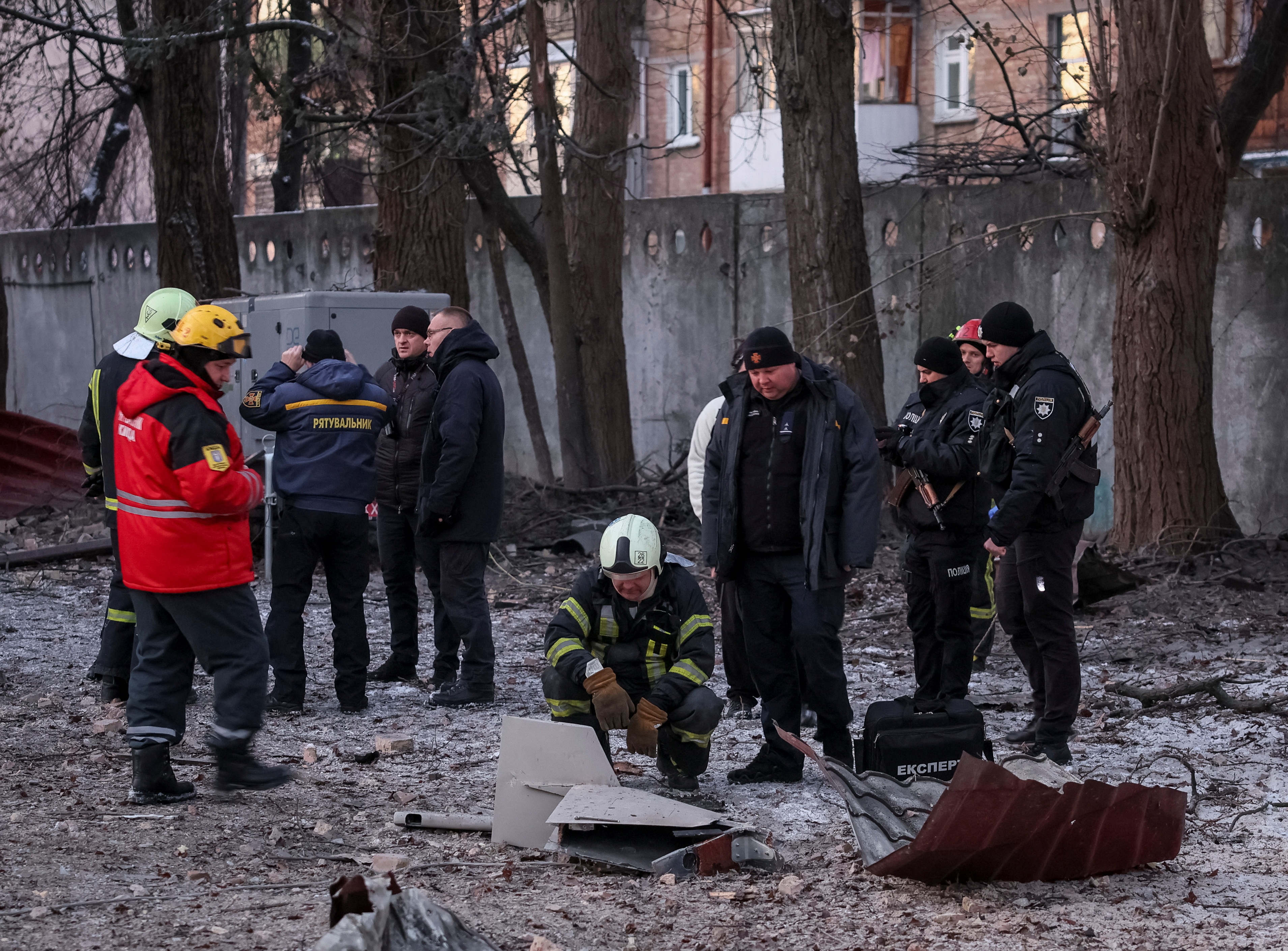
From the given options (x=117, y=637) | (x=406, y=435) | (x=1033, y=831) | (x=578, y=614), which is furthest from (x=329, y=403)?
(x=1033, y=831)

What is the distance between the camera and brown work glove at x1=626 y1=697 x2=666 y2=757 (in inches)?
216

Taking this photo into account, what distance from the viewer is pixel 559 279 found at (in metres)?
12.3

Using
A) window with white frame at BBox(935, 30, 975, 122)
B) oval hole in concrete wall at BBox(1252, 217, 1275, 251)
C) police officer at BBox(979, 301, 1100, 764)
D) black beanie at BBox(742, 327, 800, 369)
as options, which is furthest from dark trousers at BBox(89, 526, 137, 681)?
window with white frame at BBox(935, 30, 975, 122)

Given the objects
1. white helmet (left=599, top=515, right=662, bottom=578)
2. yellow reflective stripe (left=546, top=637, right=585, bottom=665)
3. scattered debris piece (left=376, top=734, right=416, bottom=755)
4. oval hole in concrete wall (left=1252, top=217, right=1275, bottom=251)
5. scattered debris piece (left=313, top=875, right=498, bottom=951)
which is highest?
oval hole in concrete wall (left=1252, top=217, right=1275, bottom=251)

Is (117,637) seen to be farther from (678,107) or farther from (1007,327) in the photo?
(678,107)

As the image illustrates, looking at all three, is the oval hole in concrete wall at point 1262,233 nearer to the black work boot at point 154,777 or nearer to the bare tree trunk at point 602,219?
the bare tree trunk at point 602,219

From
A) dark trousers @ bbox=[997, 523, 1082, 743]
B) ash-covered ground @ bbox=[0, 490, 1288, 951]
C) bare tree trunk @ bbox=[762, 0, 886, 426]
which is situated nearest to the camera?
ash-covered ground @ bbox=[0, 490, 1288, 951]

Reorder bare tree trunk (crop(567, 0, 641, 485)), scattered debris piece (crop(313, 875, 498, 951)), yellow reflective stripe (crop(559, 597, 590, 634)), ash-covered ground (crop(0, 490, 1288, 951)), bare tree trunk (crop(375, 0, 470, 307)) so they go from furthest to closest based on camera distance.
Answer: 1. bare tree trunk (crop(567, 0, 641, 485))
2. bare tree trunk (crop(375, 0, 470, 307))
3. yellow reflective stripe (crop(559, 597, 590, 634))
4. ash-covered ground (crop(0, 490, 1288, 951))
5. scattered debris piece (crop(313, 875, 498, 951))

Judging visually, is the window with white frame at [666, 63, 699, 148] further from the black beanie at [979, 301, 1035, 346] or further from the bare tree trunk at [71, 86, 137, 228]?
the black beanie at [979, 301, 1035, 346]

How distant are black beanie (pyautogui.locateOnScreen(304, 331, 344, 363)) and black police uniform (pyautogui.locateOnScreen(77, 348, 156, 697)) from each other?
3.05 ft

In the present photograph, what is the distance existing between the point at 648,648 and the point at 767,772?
0.74 metres

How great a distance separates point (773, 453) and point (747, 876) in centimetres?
177

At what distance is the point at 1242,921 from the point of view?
14.3ft

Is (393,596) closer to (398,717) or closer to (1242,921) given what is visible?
(398,717)
